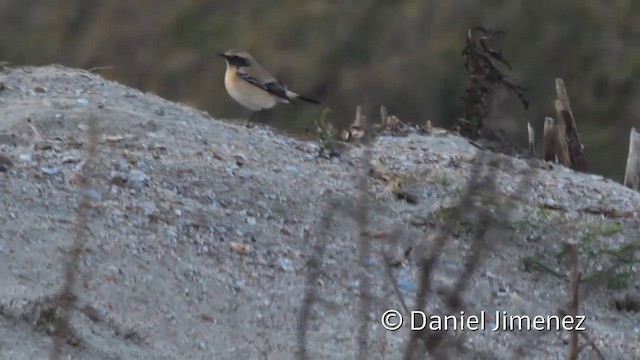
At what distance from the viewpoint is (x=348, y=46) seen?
975 inches

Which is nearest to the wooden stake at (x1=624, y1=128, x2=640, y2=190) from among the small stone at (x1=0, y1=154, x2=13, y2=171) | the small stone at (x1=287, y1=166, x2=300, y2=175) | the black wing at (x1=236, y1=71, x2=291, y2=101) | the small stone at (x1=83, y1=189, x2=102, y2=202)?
the black wing at (x1=236, y1=71, x2=291, y2=101)

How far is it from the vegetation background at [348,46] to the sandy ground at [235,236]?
12.5 metres

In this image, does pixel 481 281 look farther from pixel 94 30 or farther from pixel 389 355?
pixel 94 30

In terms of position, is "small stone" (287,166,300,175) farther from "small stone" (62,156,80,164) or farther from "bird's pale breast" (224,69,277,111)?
"bird's pale breast" (224,69,277,111)

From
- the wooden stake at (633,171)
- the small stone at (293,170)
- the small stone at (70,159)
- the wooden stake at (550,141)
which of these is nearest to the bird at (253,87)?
A: the wooden stake at (550,141)

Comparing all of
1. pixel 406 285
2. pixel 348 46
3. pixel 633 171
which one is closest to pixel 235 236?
pixel 406 285

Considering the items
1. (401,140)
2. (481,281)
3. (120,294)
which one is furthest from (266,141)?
(120,294)

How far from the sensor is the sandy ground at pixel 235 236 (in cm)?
501

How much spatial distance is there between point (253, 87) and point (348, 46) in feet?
50.9

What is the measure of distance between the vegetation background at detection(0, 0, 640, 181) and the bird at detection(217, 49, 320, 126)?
10.1 metres

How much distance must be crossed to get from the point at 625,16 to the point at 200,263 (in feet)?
63.3

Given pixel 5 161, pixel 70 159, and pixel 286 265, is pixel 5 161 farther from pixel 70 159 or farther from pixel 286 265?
pixel 286 265

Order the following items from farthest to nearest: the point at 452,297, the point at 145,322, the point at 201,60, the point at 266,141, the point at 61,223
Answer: the point at 201,60, the point at 266,141, the point at 61,223, the point at 145,322, the point at 452,297

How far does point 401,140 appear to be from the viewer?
7723 mm
